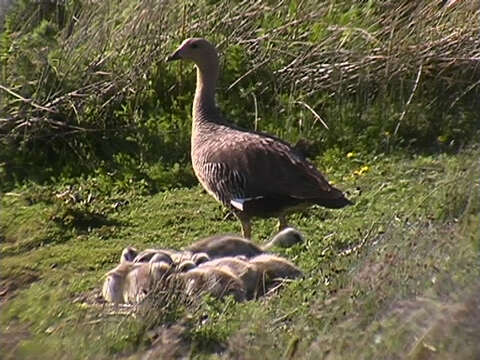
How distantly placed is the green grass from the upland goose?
1.15 feet

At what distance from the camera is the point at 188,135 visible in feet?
37.8

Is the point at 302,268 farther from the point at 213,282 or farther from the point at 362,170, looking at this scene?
the point at 362,170

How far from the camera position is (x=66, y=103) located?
38.7 ft

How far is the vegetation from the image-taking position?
24.3ft

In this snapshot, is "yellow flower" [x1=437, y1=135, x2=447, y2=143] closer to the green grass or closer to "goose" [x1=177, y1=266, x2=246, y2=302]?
the green grass

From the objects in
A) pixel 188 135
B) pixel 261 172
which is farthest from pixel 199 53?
Answer: pixel 261 172

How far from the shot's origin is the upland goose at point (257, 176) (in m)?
8.85

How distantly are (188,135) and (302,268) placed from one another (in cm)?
358

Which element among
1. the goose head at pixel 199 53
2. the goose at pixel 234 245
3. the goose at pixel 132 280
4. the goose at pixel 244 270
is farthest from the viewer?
the goose head at pixel 199 53

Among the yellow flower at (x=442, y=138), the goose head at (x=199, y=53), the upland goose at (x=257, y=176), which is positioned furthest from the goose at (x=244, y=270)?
the yellow flower at (x=442, y=138)

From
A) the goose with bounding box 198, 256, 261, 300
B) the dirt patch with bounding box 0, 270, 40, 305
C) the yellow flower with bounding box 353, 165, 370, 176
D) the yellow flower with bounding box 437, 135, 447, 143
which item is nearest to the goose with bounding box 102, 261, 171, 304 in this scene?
the goose with bounding box 198, 256, 261, 300

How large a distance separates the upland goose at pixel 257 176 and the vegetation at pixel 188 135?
338 mm

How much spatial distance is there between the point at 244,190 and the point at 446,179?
1.47m

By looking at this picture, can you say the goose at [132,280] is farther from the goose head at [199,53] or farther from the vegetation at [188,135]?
the goose head at [199,53]
